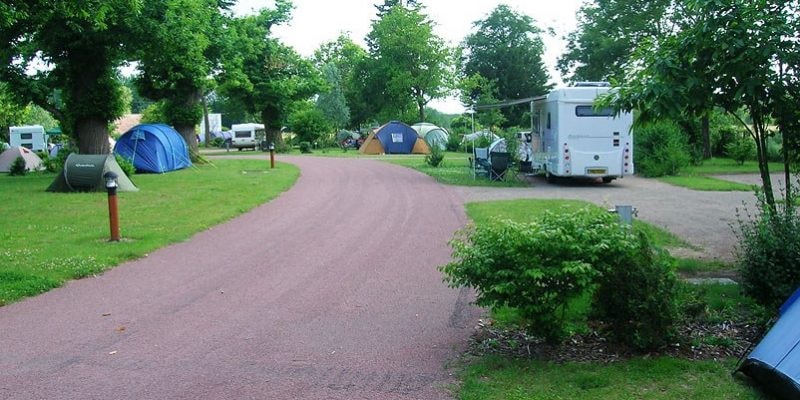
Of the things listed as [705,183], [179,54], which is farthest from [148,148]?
[705,183]

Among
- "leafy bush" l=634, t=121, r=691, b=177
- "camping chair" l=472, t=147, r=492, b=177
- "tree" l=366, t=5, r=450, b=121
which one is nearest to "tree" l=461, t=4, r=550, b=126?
"tree" l=366, t=5, r=450, b=121

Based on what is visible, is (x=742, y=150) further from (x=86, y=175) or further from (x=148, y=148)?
(x=86, y=175)

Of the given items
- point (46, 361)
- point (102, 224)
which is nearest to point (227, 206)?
A: point (102, 224)

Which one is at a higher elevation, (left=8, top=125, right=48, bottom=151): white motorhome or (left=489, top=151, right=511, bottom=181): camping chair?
(left=8, top=125, right=48, bottom=151): white motorhome

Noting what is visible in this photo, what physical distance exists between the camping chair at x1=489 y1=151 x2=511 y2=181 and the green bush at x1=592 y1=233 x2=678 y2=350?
52.8ft

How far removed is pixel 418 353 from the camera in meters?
5.59

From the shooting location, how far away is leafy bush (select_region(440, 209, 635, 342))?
5086 millimetres

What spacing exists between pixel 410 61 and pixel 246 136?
15.7m

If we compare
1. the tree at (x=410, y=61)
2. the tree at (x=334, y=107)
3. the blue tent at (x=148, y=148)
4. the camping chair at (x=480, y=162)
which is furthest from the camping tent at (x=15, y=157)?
the tree at (x=410, y=61)

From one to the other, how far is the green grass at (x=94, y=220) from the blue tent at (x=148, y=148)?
11.0 ft

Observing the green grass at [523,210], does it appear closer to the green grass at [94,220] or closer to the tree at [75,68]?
the green grass at [94,220]

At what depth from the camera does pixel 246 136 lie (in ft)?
194

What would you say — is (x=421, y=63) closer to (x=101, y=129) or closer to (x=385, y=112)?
(x=385, y=112)

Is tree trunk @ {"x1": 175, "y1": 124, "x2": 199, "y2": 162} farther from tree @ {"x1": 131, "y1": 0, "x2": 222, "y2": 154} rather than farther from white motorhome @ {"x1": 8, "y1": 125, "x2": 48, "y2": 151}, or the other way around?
white motorhome @ {"x1": 8, "y1": 125, "x2": 48, "y2": 151}
